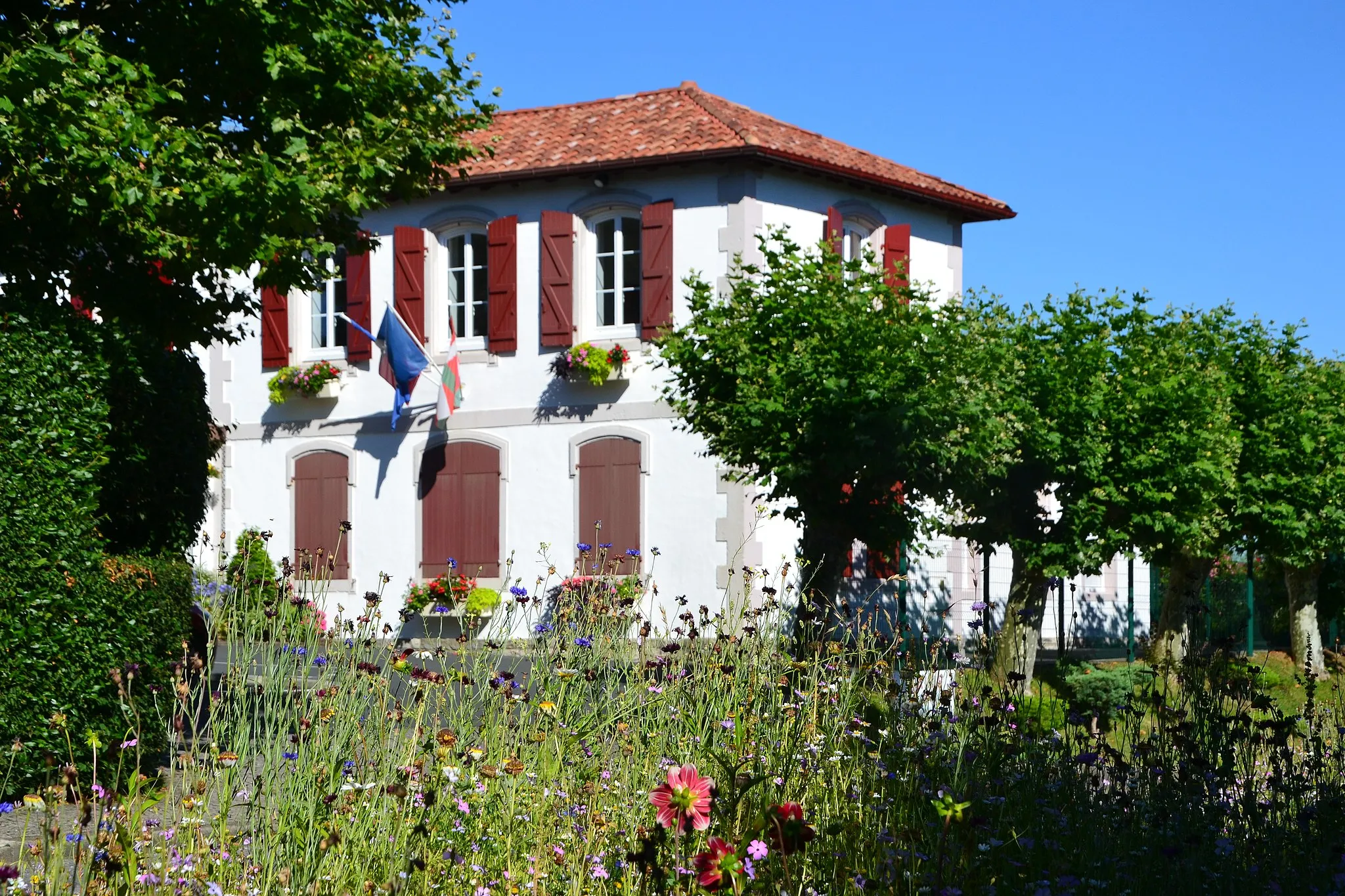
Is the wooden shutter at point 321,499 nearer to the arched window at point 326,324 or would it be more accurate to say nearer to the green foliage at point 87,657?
the arched window at point 326,324

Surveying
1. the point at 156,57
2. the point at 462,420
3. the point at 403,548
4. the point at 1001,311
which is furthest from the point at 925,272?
the point at 156,57

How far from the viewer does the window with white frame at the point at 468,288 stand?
21141 mm

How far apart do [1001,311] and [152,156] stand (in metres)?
11.0

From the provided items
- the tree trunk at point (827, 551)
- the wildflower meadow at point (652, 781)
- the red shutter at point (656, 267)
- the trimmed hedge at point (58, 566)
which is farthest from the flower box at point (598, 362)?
the wildflower meadow at point (652, 781)

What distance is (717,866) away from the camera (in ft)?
9.09

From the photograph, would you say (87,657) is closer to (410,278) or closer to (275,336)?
(410,278)

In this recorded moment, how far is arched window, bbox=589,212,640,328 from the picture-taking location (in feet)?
65.9

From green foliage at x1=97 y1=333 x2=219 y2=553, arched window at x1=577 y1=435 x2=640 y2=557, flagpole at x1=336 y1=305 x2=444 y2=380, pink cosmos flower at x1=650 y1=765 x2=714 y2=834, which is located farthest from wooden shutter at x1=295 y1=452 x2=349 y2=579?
pink cosmos flower at x1=650 y1=765 x2=714 y2=834

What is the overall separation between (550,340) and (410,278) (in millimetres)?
2609

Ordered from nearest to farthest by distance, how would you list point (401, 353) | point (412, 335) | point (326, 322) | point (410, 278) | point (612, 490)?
point (612, 490), point (401, 353), point (412, 335), point (410, 278), point (326, 322)

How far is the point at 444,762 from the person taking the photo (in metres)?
4.50

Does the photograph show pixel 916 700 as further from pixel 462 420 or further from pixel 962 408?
pixel 462 420

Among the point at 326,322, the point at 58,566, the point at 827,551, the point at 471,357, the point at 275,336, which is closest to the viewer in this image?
the point at 58,566

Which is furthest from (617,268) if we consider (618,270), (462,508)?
(462,508)
